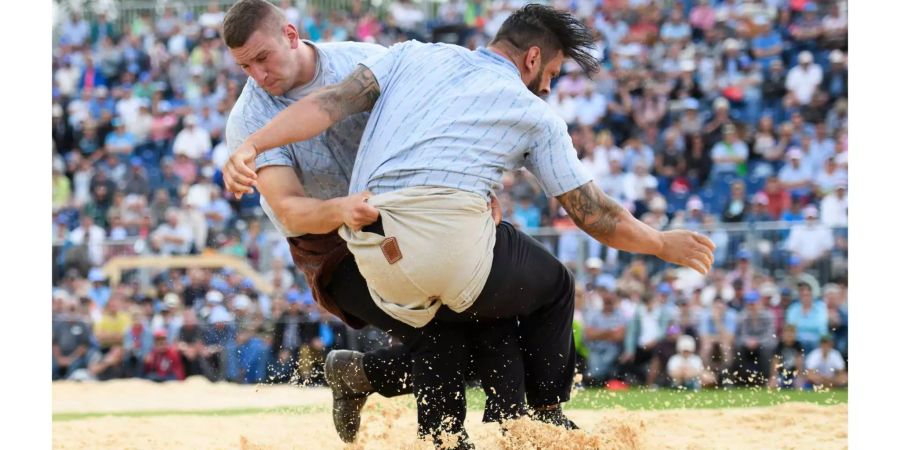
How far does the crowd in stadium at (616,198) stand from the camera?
10734 mm

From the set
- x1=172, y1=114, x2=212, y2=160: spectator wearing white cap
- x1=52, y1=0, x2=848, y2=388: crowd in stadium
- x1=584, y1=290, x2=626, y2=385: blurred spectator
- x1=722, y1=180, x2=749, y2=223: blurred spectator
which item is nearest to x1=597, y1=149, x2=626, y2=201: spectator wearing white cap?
x1=52, y1=0, x2=848, y2=388: crowd in stadium

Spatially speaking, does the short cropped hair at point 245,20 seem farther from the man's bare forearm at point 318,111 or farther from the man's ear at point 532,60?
the man's ear at point 532,60

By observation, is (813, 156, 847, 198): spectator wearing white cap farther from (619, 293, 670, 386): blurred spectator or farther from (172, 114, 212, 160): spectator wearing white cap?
(172, 114, 212, 160): spectator wearing white cap

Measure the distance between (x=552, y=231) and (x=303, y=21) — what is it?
23.8ft

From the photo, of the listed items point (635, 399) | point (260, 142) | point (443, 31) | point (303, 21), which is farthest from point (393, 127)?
point (303, 21)

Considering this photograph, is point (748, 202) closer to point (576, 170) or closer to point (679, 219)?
point (679, 219)

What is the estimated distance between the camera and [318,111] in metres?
4.28

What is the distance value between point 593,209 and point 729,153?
8904 millimetres

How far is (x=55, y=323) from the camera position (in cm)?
1231

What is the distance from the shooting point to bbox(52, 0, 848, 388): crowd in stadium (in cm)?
1073

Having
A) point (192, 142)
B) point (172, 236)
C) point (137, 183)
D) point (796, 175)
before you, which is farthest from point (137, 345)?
point (796, 175)

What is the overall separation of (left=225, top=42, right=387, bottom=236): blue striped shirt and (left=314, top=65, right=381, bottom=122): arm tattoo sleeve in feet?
1.01

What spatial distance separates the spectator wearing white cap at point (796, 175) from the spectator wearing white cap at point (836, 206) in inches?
15.1

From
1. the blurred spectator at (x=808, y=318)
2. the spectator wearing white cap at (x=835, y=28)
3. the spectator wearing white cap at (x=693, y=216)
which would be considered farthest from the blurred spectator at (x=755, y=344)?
the spectator wearing white cap at (x=835, y=28)
